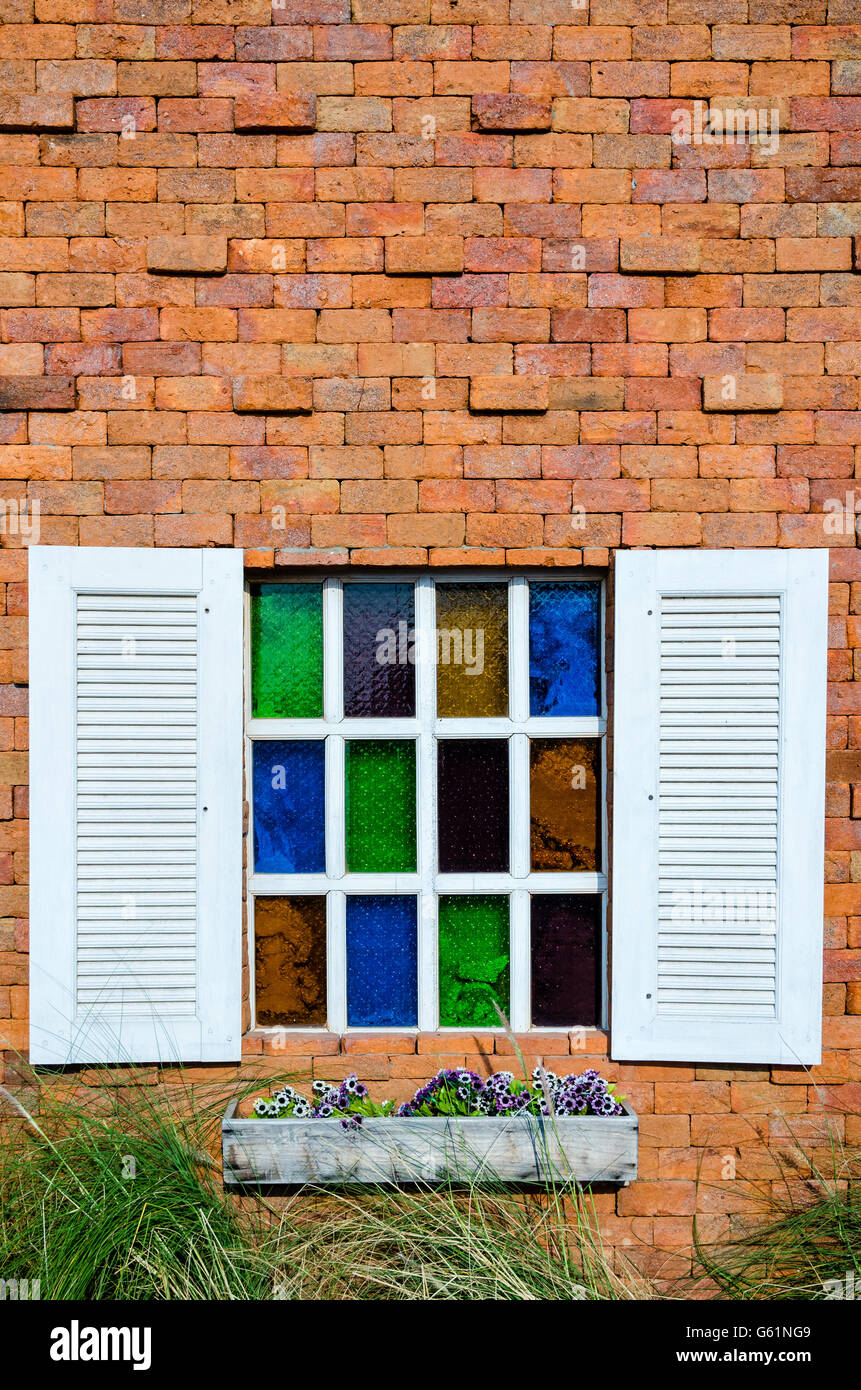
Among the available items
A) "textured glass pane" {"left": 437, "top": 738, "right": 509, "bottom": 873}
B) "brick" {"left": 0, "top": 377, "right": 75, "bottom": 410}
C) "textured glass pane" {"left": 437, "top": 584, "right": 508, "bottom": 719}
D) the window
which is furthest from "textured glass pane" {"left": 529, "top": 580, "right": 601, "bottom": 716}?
"brick" {"left": 0, "top": 377, "right": 75, "bottom": 410}

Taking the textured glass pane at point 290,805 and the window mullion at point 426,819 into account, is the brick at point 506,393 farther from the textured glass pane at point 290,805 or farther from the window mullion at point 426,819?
the textured glass pane at point 290,805

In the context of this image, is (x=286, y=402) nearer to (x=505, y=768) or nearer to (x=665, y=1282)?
(x=505, y=768)

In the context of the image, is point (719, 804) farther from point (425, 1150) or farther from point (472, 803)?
point (425, 1150)

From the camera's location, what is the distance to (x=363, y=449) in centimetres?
290

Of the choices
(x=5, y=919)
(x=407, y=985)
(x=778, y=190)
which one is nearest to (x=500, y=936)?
(x=407, y=985)

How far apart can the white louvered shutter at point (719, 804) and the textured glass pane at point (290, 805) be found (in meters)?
1.04

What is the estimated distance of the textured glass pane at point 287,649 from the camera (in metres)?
3.02

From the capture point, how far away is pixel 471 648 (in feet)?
9.87

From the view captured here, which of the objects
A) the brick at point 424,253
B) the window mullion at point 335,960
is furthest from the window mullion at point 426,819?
the brick at point 424,253

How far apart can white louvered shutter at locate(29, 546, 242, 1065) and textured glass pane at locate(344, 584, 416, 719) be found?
1.27 feet

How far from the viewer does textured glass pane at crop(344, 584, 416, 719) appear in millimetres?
3016

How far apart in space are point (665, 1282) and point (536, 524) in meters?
2.58

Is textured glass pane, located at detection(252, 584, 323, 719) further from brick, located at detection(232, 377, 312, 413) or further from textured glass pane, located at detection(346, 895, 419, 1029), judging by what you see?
textured glass pane, located at detection(346, 895, 419, 1029)

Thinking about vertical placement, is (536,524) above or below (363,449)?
below
